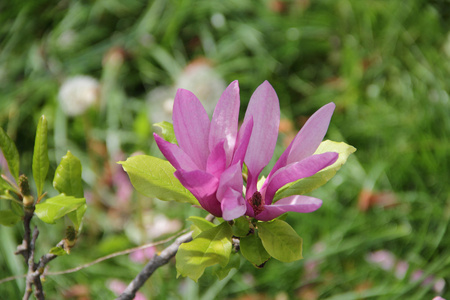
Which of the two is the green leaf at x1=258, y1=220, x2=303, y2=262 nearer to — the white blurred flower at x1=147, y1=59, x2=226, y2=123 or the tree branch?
A: the tree branch

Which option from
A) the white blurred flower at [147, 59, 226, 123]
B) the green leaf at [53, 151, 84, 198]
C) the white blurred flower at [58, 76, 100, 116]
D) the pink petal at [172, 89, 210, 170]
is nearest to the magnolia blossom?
the pink petal at [172, 89, 210, 170]

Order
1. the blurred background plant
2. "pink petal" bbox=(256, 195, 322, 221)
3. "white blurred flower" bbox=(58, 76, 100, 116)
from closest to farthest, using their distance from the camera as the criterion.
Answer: "pink petal" bbox=(256, 195, 322, 221), the blurred background plant, "white blurred flower" bbox=(58, 76, 100, 116)

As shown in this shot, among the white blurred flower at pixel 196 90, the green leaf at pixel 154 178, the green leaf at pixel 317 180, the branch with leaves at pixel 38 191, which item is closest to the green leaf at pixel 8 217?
the branch with leaves at pixel 38 191

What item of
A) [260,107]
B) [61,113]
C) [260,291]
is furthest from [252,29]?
[260,107]

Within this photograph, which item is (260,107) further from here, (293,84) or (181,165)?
(293,84)

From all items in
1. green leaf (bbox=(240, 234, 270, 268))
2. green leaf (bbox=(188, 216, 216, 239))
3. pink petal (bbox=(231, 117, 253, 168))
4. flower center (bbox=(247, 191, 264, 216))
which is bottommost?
green leaf (bbox=(240, 234, 270, 268))

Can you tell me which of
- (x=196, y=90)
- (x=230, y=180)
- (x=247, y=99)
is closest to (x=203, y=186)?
(x=230, y=180)

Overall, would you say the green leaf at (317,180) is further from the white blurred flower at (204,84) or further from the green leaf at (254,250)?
the white blurred flower at (204,84)
